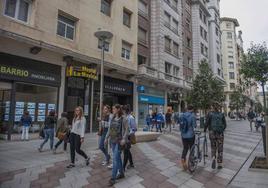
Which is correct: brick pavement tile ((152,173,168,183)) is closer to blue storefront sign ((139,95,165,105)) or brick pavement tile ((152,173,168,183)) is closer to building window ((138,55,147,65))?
blue storefront sign ((139,95,165,105))

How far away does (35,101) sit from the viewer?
1392cm

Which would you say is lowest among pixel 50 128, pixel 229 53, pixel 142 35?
pixel 50 128

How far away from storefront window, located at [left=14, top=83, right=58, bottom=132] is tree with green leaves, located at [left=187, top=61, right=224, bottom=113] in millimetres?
12104

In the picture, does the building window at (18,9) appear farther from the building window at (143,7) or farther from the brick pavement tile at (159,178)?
the building window at (143,7)

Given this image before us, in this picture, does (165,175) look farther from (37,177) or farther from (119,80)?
(119,80)

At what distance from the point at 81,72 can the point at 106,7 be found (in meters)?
6.94

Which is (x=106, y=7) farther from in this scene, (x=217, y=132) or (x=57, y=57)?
(x=217, y=132)

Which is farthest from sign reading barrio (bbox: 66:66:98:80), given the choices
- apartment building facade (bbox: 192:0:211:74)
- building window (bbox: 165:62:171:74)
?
apartment building facade (bbox: 192:0:211:74)

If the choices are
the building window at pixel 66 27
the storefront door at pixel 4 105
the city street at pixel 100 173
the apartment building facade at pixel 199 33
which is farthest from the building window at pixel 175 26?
the city street at pixel 100 173

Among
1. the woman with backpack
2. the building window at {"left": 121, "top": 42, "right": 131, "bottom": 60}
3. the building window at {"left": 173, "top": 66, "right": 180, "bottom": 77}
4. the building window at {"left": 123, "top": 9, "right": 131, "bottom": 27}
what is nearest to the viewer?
the woman with backpack

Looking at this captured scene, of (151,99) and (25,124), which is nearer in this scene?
(25,124)

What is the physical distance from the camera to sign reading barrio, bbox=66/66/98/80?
15375mm

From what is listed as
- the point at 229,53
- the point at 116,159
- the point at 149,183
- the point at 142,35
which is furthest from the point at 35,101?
the point at 229,53

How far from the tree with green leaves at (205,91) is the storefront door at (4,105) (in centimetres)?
1452
